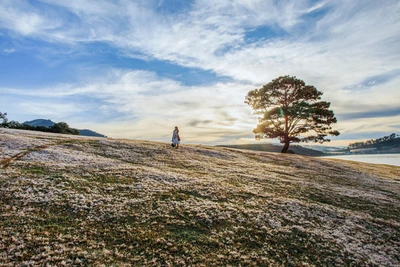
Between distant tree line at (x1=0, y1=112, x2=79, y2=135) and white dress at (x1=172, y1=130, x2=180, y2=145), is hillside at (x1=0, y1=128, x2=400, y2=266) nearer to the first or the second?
white dress at (x1=172, y1=130, x2=180, y2=145)

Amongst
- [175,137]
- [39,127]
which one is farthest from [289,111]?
[39,127]

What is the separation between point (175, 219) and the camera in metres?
14.2

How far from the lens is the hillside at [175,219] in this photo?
10.6 metres

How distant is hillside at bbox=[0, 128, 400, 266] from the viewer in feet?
34.9

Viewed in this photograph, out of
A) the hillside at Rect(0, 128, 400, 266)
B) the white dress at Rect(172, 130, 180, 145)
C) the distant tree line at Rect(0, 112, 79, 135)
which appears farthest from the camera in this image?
the distant tree line at Rect(0, 112, 79, 135)

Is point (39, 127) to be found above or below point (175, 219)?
above

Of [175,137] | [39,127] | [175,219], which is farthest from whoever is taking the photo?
[39,127]

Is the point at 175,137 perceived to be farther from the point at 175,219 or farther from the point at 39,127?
the point at 39,127

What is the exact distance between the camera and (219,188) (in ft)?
68.3

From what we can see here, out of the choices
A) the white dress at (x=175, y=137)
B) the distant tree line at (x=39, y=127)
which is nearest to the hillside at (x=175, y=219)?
the white dress at (x=175, y=137)

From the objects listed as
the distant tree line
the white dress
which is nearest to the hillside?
the white dress

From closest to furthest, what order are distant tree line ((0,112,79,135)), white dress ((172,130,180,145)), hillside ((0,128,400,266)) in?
1. hillside ((0,128,400,266))
2. white dress ((172,130,180,145))
3. distant tree line ((0,112,79,135))

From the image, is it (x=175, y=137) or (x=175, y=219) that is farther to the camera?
(x=175, y=137)

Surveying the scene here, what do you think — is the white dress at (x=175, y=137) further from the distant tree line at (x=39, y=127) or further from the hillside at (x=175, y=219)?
the distant tree line at (x=39, y=127)
